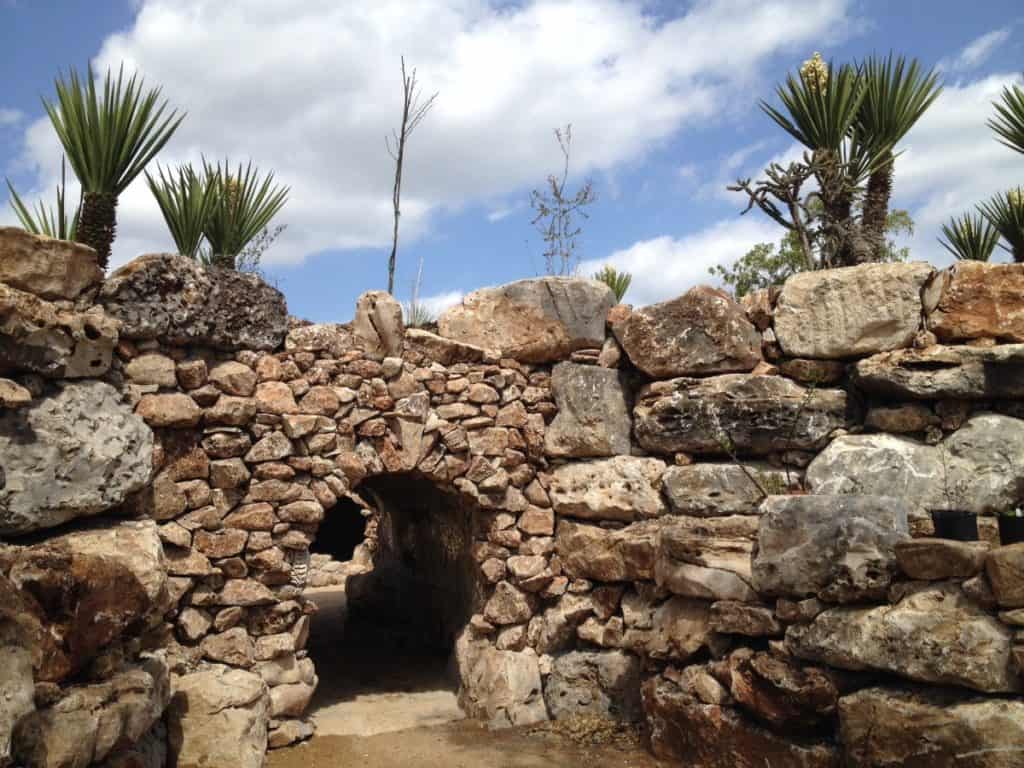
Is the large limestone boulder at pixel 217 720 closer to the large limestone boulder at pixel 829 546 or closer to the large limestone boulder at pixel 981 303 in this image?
the large limestone boulder at pixel 829 546

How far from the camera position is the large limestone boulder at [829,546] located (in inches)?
166

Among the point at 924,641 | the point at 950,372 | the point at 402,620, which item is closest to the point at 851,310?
the point at 950,372

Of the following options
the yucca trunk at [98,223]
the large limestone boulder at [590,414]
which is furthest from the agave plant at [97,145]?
the large limestone boulder at [590,414]

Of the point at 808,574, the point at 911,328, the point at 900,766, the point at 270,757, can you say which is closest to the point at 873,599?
the point at 808,574

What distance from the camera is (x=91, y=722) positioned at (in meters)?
3.15

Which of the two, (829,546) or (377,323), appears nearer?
(829,546)

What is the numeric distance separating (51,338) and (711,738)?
3994mm

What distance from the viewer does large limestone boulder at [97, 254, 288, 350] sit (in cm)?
495

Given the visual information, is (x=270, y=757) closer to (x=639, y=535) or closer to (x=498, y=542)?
(x=498, y=542)

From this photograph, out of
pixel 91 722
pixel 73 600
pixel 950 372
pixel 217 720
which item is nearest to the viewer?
pixel 91 722

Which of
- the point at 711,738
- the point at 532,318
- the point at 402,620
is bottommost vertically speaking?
the point at 711,738

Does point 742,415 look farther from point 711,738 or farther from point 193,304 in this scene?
point 193,304

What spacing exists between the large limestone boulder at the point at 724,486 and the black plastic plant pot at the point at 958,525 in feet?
3.75

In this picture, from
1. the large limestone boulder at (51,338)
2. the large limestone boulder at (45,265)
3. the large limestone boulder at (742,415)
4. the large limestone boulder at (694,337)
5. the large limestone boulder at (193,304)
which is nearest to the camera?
the large limestone boulder at (51,338)
